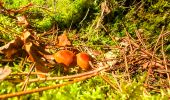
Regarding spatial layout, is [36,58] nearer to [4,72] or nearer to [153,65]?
[4,72]

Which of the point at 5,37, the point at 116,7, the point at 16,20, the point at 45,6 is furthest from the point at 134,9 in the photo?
the point at 5,37

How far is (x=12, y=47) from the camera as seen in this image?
1396mm

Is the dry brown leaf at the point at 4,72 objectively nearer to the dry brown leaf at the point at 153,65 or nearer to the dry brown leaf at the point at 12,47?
the dry brown leaf at the point at 12,47

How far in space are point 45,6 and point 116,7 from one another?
552mm

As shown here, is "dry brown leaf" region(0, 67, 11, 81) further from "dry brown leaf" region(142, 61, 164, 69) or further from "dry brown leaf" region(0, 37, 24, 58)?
"dry brown leaf" region(142, 61, 164, 69)

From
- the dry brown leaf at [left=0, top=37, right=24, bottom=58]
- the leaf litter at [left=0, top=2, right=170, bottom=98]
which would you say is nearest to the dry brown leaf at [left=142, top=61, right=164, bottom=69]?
the leaf litter at [left=0, top=2, right=170, bottom=98]

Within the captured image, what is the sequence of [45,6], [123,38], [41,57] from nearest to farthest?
[41,57]
[123,38]
[45,6]

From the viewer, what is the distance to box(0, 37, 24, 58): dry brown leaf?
1.39m

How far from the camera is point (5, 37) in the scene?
168cm

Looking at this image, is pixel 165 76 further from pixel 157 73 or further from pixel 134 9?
pixel 134 9

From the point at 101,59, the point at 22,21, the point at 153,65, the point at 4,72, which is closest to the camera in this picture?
the point at 4,72

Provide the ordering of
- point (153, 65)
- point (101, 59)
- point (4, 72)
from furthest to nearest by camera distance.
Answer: point (101, 59), point (153, 65), point (4, 72)

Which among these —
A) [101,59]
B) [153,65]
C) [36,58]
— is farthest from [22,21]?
[153,65]

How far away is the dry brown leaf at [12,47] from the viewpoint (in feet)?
4.55
